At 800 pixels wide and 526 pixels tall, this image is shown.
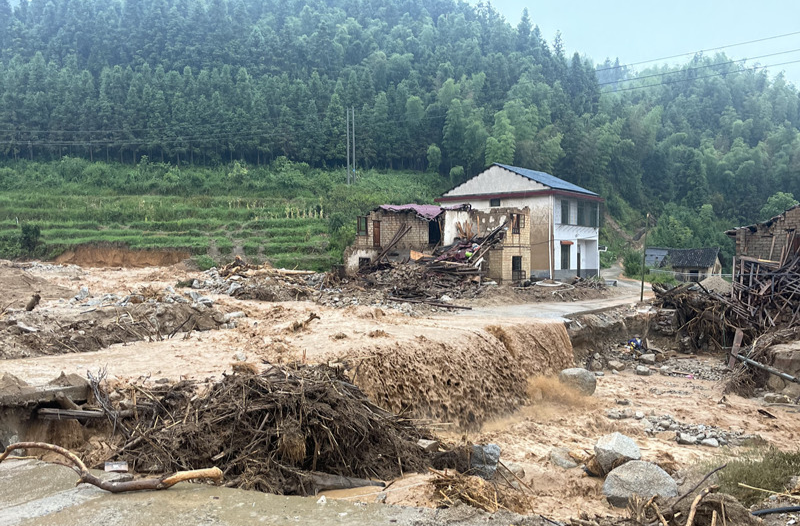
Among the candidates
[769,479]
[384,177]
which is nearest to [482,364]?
[769,479]

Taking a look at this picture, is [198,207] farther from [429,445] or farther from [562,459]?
[429,445]

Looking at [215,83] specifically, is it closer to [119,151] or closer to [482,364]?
[119,151]

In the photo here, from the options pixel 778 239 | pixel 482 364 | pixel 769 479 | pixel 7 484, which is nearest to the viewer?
pixel 7 484

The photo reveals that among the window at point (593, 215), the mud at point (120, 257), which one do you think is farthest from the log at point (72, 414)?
the window at point (593, 215)

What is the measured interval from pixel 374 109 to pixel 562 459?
211 feet

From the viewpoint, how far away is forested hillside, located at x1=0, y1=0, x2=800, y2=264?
60719mm

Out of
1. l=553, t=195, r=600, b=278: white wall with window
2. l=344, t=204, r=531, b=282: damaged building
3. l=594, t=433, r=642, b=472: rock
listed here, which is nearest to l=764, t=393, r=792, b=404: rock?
l=594, t=433, r=642, b=472: rock

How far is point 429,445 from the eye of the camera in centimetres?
782

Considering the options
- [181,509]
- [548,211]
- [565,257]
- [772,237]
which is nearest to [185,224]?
[548,211]

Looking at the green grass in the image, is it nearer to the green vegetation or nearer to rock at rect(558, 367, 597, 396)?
rock at rect(558, 367, 597, 396)

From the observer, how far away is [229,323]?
1558 cm

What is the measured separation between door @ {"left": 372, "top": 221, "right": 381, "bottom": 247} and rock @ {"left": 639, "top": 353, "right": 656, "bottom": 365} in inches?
575

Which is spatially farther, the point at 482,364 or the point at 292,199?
the point at 292,199

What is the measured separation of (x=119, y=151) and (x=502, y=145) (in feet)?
129
